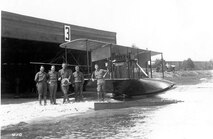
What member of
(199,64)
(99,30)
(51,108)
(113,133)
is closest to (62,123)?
(113,133)

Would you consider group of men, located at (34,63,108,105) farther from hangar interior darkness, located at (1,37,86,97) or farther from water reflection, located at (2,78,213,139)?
hangar interior darkness, located at (1,37,86,97)

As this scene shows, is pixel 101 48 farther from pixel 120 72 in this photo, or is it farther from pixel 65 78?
pixel 65 78

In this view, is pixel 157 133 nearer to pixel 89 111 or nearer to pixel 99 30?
pixel 89 111

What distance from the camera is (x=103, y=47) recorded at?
14859mm

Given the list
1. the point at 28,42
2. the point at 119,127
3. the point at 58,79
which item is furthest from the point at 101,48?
the point at 119,127

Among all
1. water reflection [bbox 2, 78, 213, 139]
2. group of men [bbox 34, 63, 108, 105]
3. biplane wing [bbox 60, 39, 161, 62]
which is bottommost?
water reflection [bbox 2, 78, 213, 139]

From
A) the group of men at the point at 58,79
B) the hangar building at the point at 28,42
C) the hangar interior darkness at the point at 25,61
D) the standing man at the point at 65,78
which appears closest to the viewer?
the group of men at the point at 58,79

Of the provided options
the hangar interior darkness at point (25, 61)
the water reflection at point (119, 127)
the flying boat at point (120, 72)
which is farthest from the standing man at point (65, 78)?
the hangar interior darkness at point (25, 61)

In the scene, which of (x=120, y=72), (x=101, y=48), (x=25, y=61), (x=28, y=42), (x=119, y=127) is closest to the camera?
(x=119, y=127)

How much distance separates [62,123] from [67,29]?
10.3 meters

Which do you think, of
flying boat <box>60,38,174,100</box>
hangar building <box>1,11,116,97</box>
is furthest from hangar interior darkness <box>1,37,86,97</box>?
flying boat <box>60,38,174,100</box>

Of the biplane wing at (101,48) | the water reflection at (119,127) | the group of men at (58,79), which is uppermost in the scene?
the biplane wing at (101,48)

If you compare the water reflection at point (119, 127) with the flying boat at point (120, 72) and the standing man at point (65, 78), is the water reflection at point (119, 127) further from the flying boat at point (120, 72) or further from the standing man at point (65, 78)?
the flying boat at point (120, 72)

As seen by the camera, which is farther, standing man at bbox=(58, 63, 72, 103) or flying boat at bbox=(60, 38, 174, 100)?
flying boat at bbox=(60, 38, 174, 100)
